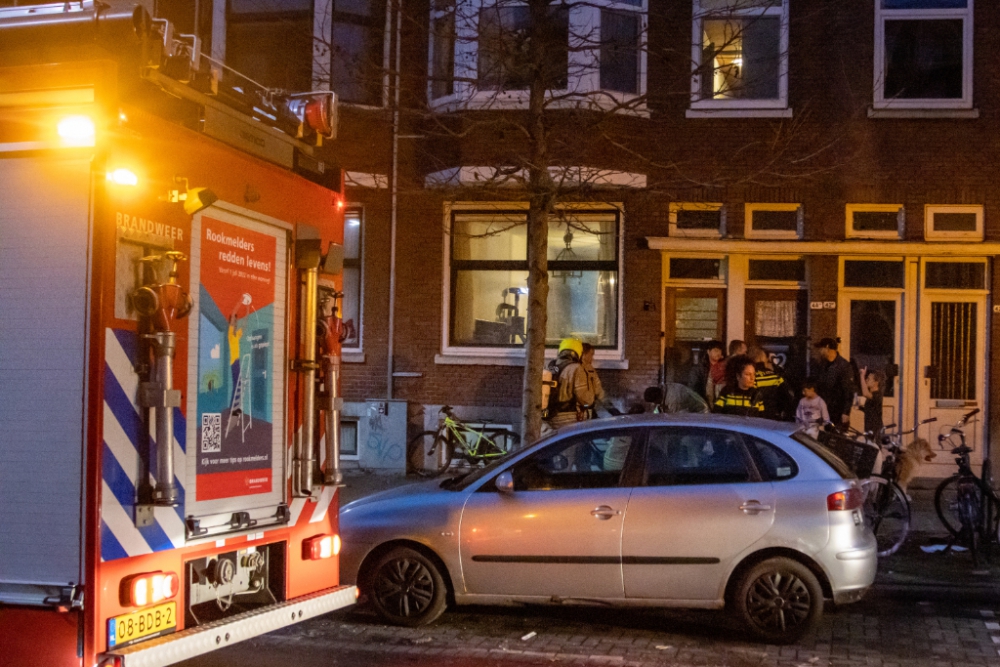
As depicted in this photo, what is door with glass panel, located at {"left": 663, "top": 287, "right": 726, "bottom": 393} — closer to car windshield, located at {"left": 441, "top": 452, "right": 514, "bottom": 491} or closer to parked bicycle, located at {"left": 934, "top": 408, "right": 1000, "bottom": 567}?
parked bicycle, located at {"left": 934, "top": 408, "right": 1000, "bottom": 567}

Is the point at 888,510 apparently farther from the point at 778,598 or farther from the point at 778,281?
the point at 778,281

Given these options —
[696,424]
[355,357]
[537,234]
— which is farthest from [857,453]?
[355,357]

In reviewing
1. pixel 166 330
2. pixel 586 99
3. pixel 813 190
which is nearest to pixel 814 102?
pixel 813 190

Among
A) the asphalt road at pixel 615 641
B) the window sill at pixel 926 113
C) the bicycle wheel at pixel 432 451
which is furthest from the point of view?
the bicycle wheel at pixel 432 451

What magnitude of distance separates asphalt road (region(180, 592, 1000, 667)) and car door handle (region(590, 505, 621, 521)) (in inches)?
34.6

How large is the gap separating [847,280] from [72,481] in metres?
12.1

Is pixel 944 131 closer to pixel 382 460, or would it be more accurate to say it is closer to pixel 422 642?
pixel 382 460

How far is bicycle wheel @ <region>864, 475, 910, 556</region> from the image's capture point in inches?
403

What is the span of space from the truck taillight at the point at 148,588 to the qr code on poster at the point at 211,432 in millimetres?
643

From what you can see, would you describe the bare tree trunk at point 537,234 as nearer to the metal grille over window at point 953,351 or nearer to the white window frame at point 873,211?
the white window frame at point 873,211

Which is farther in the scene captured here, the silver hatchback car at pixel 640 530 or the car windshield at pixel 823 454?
the car windshield at pixel 823 454

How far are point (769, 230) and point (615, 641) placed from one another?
8.39 meters

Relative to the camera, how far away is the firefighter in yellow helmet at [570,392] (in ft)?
39.9

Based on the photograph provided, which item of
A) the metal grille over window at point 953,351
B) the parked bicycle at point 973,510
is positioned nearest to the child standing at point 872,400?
the metal grille over window at point 953,351
